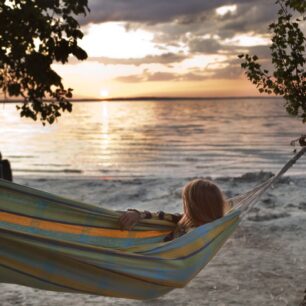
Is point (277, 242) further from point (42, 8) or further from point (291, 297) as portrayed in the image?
point (42, 8)

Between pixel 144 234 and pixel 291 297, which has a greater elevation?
pixel 144 234

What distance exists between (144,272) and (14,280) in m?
0.89

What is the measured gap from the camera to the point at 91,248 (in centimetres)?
359

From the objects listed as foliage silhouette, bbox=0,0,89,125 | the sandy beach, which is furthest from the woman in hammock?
foliage silhouette, bbox=0,0,89,125

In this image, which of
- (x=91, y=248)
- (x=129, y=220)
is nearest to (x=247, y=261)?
(x=129, y=220)

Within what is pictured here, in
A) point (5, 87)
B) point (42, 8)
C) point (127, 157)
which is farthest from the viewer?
point (127, 157)

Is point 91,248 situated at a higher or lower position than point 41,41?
lower

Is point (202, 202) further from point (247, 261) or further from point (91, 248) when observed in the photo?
point (247, 261)

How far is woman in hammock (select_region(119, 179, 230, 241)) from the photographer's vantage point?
436 centimetres

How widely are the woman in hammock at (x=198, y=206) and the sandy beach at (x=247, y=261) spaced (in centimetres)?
123

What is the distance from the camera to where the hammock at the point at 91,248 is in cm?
354

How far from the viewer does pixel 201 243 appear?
163 inches

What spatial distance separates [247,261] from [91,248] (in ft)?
12.7

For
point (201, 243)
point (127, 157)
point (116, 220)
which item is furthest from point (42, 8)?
point (127, 157)
